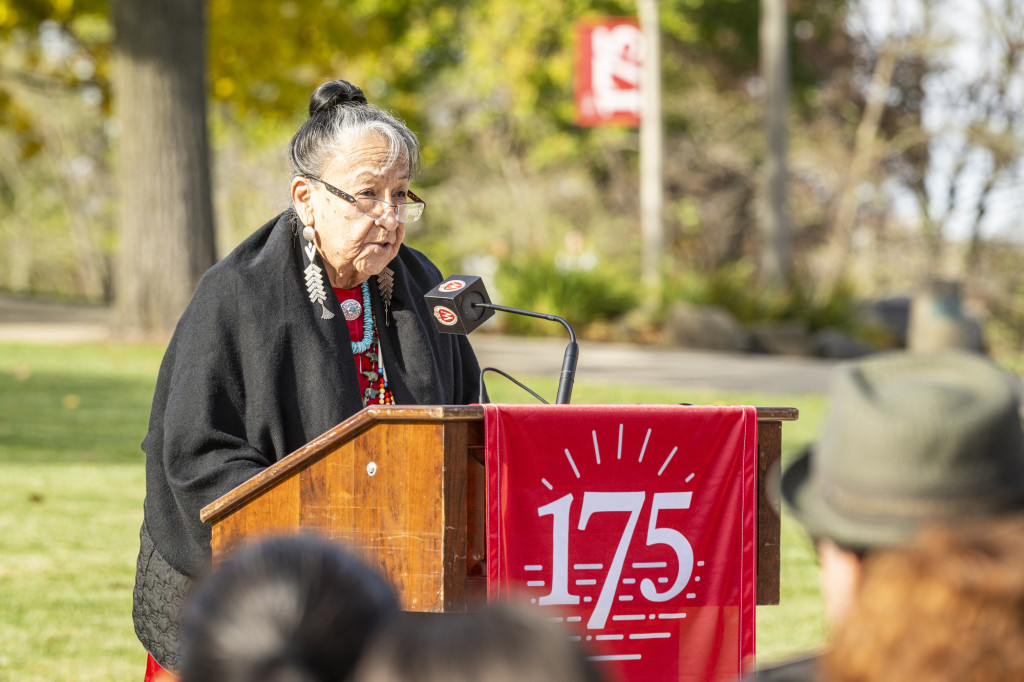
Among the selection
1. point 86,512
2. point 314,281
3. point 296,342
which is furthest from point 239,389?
point 86,512

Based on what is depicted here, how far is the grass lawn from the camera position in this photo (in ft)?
17.3

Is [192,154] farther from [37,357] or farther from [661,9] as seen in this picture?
[661,9]

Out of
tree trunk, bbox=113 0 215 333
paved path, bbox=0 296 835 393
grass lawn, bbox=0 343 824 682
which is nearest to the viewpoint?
grass lawn, bbox=0 343 824 682

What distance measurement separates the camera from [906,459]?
60.6 inches

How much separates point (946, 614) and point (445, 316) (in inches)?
84.4

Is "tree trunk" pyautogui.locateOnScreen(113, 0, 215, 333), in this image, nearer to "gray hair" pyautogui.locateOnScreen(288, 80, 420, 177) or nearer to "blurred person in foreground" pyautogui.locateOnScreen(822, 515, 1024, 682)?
"gray hair" pyautogui.locateOnScreen(288, 80, 420, 177)

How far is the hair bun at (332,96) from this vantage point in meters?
3.41

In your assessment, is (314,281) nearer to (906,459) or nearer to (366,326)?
(366,326)

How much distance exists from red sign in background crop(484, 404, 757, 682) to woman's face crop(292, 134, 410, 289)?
86 cm

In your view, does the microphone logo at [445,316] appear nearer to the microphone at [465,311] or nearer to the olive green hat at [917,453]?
the microphone at [465,311]

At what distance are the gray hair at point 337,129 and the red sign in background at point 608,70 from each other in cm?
2009

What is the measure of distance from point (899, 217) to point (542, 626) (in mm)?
33297

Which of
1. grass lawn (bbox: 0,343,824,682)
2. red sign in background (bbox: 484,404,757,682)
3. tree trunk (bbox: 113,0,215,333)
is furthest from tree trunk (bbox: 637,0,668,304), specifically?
red sign in background (bbox: 484,404,757,682)

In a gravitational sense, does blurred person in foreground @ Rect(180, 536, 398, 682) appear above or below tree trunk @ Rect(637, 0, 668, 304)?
below
